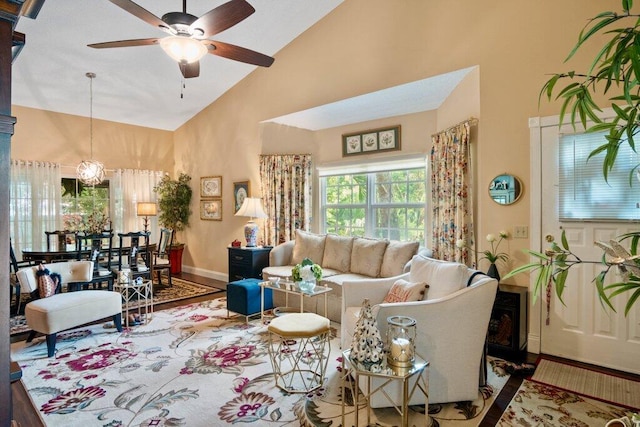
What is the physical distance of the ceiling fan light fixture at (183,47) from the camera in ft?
9.02

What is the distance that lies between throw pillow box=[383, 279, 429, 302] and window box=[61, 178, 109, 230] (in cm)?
591

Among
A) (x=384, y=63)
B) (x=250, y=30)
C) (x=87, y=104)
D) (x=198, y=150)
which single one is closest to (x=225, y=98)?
(x=198, y=150)

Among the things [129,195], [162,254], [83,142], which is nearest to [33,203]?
[83,142]

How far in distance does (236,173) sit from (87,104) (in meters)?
2.75

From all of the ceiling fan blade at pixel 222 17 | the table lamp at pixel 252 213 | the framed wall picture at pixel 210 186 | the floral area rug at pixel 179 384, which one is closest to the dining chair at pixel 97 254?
the floral area rug at pixel 179 384

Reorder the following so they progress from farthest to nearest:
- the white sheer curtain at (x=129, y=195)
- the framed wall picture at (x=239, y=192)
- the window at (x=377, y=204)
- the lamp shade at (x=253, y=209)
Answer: the white sheer curtain at (x=129, y=195) → the framed wall picture at (x=239, y=192) → the lamp shade at (x=253, y=209) → the window at (x=377, y=204)

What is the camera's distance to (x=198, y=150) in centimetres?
712

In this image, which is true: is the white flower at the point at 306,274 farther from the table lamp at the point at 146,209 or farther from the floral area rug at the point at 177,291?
the table lamp at the point at 146,209

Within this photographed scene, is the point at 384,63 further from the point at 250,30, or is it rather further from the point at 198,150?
the point at 198,150

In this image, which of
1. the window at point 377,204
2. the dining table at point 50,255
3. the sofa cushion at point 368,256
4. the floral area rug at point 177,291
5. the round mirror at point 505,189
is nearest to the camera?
the round mirror at point 505,189

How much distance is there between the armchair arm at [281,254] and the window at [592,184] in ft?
11.1

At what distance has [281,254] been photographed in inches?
205

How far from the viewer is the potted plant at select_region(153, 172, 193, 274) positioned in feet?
23.5

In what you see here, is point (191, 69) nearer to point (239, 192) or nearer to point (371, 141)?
point (371, 141)
